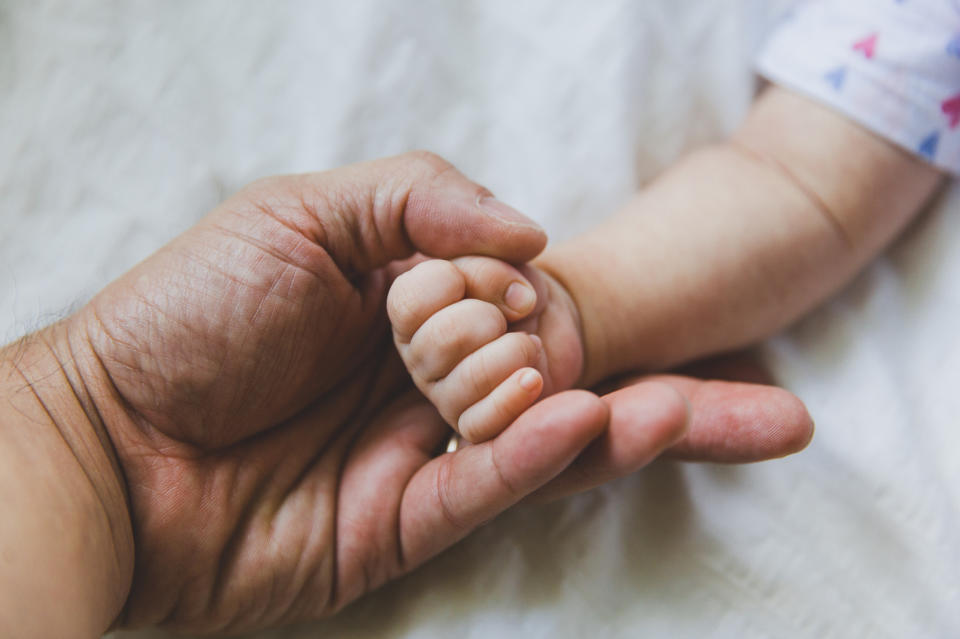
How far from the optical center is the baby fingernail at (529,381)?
50cm

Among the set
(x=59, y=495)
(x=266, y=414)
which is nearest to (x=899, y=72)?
(x=266, y=414)

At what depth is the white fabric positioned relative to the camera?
66cm

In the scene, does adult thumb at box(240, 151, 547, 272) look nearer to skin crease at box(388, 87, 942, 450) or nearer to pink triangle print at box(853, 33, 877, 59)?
skin crease at box(388, 87, 942, 450)

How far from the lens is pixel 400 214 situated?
0.60 m

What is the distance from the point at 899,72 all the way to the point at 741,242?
25 cm

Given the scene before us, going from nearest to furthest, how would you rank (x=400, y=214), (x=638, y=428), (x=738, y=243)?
(x=638, y=428)
(x=400, y=214)
(x=738, y=243)

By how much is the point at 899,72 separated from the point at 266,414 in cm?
74

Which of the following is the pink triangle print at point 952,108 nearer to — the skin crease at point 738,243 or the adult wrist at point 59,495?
the skin crease at point 738,243

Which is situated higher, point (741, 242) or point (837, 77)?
Answer: point (837, 77)

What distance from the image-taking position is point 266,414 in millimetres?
624

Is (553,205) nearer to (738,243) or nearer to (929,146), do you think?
(738,243)

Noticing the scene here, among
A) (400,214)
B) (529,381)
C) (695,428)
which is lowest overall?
(695,428)

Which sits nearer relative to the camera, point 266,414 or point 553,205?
point 266,414

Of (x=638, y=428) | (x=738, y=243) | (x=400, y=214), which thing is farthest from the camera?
(x=738, y=243)
